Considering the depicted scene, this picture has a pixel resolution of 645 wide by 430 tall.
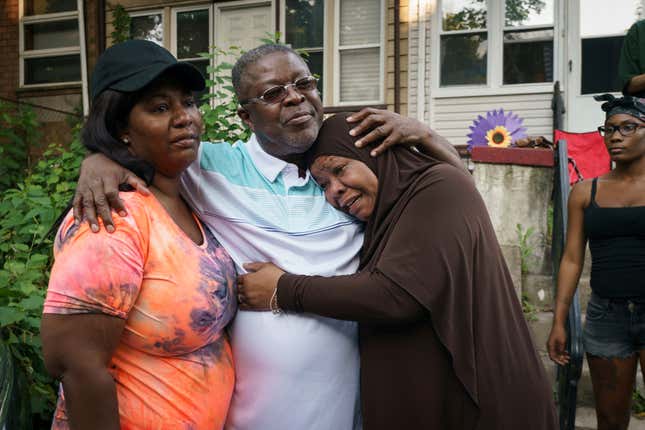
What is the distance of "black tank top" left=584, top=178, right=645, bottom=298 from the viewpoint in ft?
10.0

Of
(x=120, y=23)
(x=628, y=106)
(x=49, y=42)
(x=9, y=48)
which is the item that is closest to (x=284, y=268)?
(x=628, y=106)

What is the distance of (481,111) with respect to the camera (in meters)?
8.39

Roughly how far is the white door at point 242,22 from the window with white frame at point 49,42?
2.97 meters

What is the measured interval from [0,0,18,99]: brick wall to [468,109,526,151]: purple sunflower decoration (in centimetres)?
870

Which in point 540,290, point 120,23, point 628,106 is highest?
point 120,23

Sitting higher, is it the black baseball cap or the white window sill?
the white window sill

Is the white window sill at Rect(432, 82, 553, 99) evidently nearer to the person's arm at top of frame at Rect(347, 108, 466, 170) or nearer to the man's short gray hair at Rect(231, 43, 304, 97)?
the person's arm at top of frame at Rect(347, 108, 466, 170)

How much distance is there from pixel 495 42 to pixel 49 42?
814 cm

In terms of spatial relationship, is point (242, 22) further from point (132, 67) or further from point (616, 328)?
point (132, 67)

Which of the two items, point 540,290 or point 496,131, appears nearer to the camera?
point 540,290

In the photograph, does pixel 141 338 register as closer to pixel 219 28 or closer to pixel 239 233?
pixel 239 233

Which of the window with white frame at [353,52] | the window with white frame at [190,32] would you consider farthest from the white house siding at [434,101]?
the window with white frame at [190,32]

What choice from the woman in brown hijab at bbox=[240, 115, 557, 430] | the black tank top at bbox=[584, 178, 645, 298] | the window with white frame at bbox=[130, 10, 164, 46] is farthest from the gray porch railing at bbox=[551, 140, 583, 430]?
the window with white frame at bbox=[130, 10, 164, 46]

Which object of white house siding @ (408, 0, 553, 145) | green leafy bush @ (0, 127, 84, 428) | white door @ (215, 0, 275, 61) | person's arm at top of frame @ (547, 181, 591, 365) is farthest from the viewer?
white door @ (215, 0, 275, 61)
